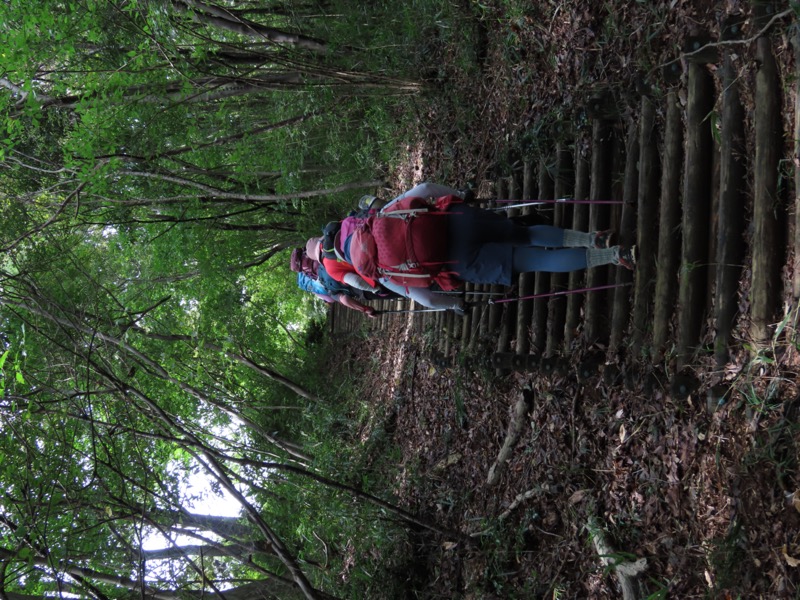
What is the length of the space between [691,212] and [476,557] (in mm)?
4208

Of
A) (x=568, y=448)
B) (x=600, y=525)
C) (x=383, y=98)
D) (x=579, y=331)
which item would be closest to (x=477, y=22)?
(x=383, y=98)

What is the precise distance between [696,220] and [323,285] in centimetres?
421

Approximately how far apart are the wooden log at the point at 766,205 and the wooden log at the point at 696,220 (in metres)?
0.50

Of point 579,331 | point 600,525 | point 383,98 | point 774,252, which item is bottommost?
point 600,525

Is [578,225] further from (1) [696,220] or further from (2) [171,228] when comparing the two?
(2) [171,228]

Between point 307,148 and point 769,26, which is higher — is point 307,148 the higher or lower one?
the lower one

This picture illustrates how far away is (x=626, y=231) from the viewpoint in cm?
511

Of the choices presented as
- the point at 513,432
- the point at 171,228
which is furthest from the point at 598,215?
the point at 171,228

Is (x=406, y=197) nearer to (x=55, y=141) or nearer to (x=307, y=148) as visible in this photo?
(x=307, y=148)

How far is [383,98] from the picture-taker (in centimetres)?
1052

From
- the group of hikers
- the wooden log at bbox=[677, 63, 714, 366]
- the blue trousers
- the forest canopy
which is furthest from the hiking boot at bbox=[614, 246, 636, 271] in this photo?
the forest canopy

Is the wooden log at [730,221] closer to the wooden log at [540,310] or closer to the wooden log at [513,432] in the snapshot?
the wooden log at [540,310]

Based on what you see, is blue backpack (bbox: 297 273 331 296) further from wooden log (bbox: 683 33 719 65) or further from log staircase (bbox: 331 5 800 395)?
wooden log (bbox: 683 33 719 65)

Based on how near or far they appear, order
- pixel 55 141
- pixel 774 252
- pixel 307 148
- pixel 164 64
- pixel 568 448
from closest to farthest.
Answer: pixel 774 252
pixel 568 448
pixel 164 64
pixel 55 141
pixel 307 148
